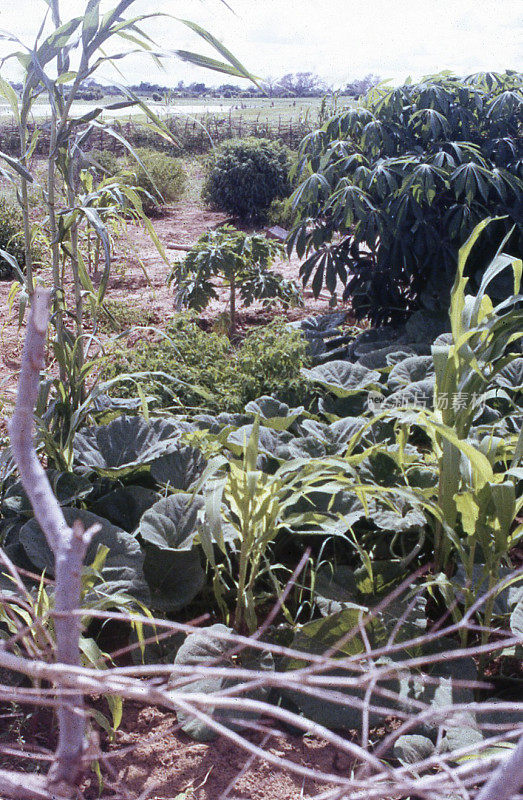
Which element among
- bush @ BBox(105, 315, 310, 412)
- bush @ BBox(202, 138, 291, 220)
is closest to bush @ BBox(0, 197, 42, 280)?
bush @ BBox(202, 138, 291, 220)

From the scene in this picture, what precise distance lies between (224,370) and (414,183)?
50.7 inches

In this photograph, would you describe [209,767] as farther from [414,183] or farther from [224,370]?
[414,183]

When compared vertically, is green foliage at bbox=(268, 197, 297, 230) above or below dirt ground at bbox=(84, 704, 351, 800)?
above

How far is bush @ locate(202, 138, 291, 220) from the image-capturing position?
9.61 m

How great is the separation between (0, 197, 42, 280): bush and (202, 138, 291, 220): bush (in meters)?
3.28

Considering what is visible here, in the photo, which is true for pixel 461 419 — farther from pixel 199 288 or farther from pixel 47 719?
pixel 199 288

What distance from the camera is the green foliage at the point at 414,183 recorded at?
10.7ft

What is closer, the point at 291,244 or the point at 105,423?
the point at 105,423

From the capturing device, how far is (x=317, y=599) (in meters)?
1.70

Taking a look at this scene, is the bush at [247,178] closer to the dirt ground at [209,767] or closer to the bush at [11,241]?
the bush at [11,241]

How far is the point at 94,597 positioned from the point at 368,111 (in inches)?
115

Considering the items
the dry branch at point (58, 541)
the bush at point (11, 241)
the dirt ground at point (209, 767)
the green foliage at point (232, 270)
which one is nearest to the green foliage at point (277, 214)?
the bush at point (11, 241)

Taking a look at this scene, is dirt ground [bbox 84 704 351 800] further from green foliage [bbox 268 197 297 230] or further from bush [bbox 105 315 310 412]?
green foliage [bbox 268 197 297 230]

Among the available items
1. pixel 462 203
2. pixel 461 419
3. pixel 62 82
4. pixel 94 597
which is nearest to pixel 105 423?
pixel 94 597
